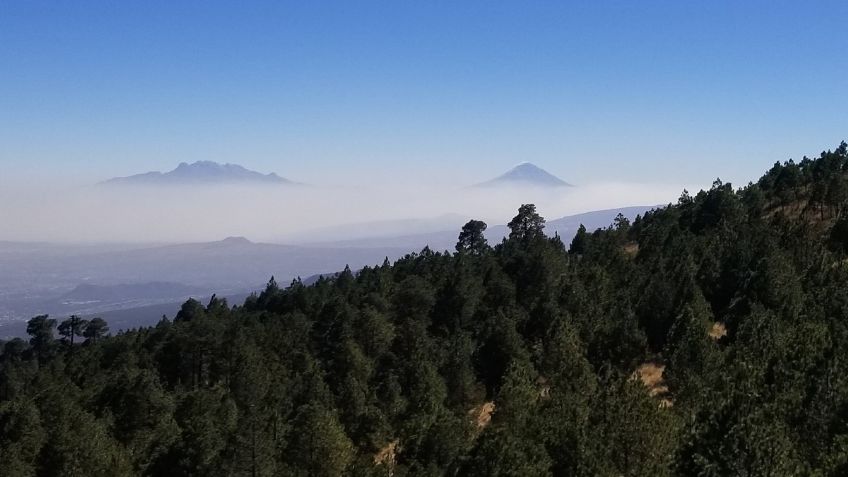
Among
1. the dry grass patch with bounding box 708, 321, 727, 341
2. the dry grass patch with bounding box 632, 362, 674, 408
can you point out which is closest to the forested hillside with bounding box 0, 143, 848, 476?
the dry grass patch with bounding box 632, 362, 674, 408

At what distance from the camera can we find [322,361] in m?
76.6

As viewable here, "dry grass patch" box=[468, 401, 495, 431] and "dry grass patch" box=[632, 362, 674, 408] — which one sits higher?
"dry grass patch" box=[632, 362, 674, 408]

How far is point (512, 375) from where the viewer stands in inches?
1912

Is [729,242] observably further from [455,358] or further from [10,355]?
[10,355]

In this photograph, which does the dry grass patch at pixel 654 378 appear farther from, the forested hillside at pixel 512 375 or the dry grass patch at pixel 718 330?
the dry grass patch at pixel 718 330

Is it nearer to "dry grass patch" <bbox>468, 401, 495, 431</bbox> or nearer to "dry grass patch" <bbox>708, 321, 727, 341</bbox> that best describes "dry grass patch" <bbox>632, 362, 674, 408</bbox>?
"dry grass patch" <bbox>708, 321, 727, 341</bbox>

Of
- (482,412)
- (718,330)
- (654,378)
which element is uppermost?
(718,330)

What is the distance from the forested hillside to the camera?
33.8 metres

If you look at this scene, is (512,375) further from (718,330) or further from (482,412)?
(718,330)

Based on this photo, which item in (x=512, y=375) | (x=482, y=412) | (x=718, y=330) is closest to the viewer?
(x=512, y=375)

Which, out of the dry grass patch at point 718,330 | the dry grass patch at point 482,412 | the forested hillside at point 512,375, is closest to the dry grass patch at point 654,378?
the forested hillside at point 512,375

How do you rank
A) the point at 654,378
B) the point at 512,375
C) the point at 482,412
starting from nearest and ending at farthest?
the point at 512,375 < the point at 654,378 < the point at 482,412

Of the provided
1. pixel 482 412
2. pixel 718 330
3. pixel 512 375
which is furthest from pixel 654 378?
pixel 512 375

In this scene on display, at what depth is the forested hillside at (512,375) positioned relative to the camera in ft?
111
